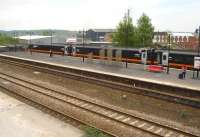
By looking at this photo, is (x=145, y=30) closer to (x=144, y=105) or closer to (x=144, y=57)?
(x=144, y=57)

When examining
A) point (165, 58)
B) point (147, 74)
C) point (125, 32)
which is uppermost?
point (125, 32)

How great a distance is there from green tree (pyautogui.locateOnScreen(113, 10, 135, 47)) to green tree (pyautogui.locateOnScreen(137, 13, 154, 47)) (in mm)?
1641

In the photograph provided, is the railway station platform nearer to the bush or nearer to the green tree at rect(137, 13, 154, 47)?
the bush

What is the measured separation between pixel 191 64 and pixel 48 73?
1429 centimetres

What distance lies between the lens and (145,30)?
64.1 m

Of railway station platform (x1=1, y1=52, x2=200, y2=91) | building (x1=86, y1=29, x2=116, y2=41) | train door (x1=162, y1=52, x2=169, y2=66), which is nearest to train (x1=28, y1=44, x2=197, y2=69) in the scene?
train door (x1=162, y1=52, x2=169, y2=66)

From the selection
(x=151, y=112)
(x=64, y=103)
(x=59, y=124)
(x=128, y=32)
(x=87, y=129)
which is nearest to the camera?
(x=87, y=129)

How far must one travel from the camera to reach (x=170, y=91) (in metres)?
20.1

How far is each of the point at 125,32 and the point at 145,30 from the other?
4.46m

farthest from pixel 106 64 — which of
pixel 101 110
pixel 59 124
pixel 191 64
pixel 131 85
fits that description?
pixel 59 124

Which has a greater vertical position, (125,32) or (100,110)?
(125,32)

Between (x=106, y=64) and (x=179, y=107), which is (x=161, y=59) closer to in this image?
(x=106, y=64)

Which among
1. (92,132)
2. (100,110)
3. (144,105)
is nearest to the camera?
(92,132)

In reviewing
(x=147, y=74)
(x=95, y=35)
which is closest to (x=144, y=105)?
(x=147, y=74)
